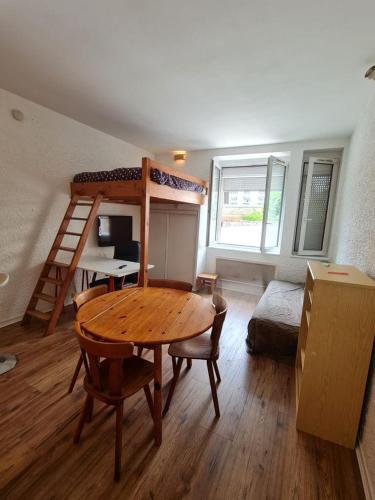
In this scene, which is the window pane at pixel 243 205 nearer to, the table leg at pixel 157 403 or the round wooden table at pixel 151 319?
the round wooden table at pixel 151 319

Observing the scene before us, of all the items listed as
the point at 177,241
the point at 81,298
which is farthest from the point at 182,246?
the point at 81,298

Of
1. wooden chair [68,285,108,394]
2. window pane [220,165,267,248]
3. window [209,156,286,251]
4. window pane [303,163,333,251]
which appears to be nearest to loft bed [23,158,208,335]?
wooden chair [68,285,108,394]

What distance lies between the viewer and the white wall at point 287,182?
359 cm

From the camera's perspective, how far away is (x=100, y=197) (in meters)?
2.84

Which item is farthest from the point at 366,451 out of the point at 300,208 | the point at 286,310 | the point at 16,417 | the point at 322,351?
the point at 300,208

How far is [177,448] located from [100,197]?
8.34ft

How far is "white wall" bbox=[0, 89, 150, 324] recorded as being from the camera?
252cm

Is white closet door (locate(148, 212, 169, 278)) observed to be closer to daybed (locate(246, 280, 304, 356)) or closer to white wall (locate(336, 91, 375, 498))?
daybed (locate(246, 280, 304, 356))

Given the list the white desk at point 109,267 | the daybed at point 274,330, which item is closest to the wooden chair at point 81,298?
the white desk at point 109,267

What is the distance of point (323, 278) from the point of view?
147 centimetres

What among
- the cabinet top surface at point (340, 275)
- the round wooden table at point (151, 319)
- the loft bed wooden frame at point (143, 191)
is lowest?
the round wooden table at point (151, 319)

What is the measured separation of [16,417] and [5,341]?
1.14 m

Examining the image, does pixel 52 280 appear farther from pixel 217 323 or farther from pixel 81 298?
pixel 217 323

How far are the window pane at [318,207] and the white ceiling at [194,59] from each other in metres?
0.72
